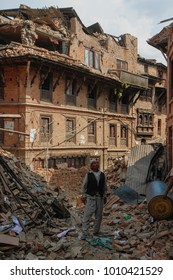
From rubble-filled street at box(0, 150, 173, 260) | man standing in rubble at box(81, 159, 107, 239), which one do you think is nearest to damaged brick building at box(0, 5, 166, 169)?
rubble-filled street at box(0, 150, 173, 260)

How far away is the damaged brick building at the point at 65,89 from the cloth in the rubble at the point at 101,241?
9983 mm

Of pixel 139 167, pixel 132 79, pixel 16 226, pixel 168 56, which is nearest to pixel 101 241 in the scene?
pixel 16 226

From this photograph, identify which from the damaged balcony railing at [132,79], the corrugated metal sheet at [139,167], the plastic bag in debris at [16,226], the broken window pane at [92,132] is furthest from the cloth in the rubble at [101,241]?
the damaged balcony railing at [132,79]

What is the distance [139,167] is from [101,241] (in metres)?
5.76

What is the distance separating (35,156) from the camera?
19500 millimetres

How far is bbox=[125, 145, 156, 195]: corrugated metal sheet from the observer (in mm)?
11836

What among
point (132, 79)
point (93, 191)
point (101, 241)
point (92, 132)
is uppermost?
point (132, 79)

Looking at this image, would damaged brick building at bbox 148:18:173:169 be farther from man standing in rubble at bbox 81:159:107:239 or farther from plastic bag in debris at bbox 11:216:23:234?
plastic bag in debris at bbox 11:216:23:234

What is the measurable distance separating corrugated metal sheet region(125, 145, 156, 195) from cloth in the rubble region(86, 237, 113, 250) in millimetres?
4802

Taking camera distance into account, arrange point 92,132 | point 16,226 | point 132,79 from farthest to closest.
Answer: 1. point 132,79
2. point 92,132
3. point 16,226

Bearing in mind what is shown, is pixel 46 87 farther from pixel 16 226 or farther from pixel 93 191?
pixel 16 226

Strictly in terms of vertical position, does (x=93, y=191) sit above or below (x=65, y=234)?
above

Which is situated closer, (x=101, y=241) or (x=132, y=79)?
(x=101, y=241)

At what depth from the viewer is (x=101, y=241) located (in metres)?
Answer: 6.91
